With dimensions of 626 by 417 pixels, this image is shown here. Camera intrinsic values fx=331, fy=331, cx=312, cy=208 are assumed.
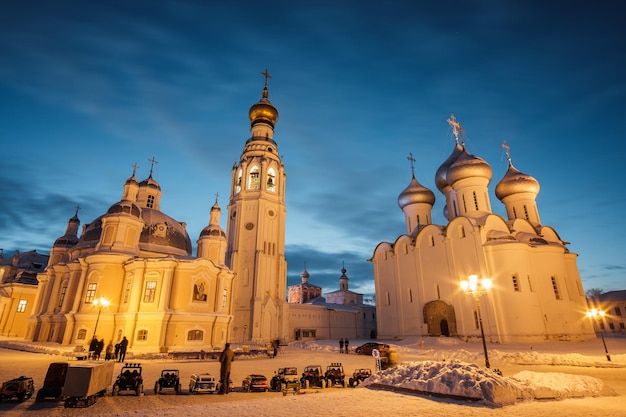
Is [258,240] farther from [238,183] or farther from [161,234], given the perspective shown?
[161,234]

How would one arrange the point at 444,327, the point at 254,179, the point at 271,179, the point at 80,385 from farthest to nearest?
the point at 271,179, the point at 254,179, the point at 444,327, the point at 80,385

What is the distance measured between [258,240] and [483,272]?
922 inches

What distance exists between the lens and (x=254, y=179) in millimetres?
42344

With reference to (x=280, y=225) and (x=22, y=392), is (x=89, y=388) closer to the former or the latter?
(x=22, y=392)

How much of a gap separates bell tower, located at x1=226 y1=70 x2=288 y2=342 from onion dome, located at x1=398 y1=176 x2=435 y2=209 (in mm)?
15029

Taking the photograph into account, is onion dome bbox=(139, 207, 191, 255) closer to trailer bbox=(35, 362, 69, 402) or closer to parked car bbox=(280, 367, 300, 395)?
trailer bbox=(35, 362, 69, 402)

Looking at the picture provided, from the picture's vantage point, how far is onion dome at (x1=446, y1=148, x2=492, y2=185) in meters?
32.1

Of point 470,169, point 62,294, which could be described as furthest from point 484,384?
point 62,294

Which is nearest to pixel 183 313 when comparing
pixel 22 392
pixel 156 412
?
pixel 22 392

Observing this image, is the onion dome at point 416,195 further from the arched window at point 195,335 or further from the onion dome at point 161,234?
the arched window at point 195,335

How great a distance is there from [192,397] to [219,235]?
26382mm

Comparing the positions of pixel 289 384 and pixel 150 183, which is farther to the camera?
pixel 150 183

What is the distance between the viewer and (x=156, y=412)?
6617mm

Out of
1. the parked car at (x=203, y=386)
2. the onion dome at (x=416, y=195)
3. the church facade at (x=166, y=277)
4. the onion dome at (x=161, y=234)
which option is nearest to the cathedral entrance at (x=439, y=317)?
the onion dome at (x=416, y=195)
